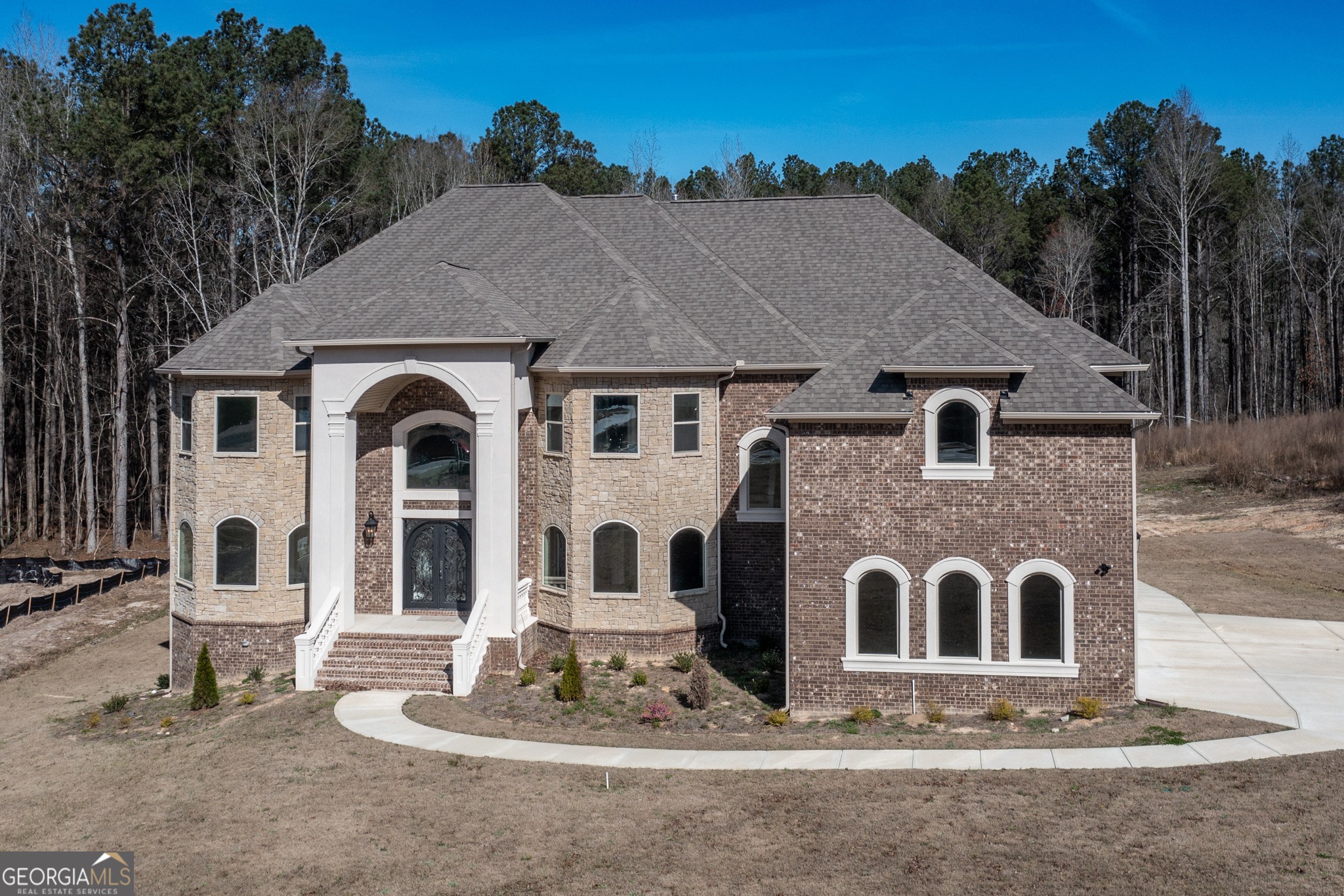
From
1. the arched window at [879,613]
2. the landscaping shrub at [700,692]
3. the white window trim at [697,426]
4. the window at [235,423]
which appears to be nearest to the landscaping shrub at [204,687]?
the window at [235,423]

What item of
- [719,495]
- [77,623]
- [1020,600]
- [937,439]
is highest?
[937,439]

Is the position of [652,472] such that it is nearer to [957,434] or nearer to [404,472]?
[404,472]

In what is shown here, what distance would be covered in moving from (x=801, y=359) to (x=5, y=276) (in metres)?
40.2

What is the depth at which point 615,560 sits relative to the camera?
2133 cm

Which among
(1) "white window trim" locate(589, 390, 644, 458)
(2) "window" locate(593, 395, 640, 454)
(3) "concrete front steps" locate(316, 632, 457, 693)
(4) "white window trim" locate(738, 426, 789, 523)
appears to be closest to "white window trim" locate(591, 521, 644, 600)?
(1) "white window trim" locate(589, 390, 644, 458)

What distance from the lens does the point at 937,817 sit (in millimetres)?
12391

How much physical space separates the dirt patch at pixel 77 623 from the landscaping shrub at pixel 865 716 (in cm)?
1793

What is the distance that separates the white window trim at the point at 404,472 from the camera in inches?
880

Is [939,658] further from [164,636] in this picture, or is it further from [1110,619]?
[164,636]

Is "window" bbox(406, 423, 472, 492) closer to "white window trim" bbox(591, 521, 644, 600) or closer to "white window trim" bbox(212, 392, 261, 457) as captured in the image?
"white window trim" bbox(212, 392, 261, 457)

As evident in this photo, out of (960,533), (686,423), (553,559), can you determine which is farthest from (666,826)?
(686,423)

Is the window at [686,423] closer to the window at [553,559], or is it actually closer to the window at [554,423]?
the window at [554,423]

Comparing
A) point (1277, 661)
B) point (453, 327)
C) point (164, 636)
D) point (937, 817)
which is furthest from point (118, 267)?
point (1277, 661)

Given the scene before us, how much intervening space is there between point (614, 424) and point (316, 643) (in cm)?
795
